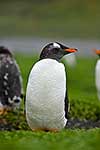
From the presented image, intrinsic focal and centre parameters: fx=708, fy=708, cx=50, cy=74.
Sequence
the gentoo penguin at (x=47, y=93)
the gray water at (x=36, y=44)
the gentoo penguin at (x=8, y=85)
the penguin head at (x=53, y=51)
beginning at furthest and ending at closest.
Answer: the gray water at (x=36, y=44) < the gentoo penguin at (x=8, y=85) < the penguin head at (x=53, y=51) < the gentoo penguin at (x=47, y=93)

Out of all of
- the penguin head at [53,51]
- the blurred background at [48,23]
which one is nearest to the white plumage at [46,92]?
the penguin head at [53,51]

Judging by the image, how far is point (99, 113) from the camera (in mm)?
12609


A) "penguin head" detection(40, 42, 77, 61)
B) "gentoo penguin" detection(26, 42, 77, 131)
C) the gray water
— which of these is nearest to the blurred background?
the gray water

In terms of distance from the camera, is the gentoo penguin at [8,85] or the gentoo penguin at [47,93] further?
the gentoo penguin at [8,85]

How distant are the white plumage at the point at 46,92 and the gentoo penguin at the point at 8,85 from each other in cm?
250

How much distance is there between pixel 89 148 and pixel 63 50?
2.09m

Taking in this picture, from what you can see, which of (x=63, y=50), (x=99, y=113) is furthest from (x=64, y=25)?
(x=63, y=50)

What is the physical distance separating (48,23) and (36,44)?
10.0 metres

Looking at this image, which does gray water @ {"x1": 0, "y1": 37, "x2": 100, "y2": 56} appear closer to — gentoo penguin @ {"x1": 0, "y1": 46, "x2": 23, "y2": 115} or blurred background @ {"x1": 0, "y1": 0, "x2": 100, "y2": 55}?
blurred background @ {"x1": 0, "y1": 0, "x2": 100, "y2": 55}

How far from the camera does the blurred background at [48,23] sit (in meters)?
34.7

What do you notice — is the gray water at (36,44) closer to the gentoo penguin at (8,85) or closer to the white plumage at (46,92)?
the gentoo penguin at (8,85)

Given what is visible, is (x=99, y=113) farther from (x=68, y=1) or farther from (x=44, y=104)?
(x=68, y=1)

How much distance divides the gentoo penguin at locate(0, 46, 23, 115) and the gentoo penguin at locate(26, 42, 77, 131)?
2.43 meters

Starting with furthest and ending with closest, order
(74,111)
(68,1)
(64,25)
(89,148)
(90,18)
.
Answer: (68,1), (90,18), (64,25), (74,111), (89,148)
